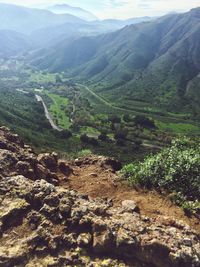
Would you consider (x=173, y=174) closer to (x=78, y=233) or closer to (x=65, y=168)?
(x=65, y=168)

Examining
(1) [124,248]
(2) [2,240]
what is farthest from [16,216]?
(1) [124,248]

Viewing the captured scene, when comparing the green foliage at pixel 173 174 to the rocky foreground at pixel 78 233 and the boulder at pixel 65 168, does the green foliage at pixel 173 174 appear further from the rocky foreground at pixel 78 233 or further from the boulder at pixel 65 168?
the rocky foreground at pixel 78 233

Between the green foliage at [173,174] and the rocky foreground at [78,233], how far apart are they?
650 centimetres

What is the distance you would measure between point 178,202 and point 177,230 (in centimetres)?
684

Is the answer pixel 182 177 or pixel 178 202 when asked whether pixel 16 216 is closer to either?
pixel 178 202

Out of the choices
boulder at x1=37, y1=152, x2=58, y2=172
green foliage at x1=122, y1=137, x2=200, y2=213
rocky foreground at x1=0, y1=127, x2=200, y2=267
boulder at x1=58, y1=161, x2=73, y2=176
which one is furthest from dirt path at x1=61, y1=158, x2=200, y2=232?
boulder at x1=37, y1=152, x2=58, y2=172

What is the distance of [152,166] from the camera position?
41.4 m

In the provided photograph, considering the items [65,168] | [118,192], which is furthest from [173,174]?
[65,168]

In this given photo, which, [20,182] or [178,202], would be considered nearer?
[20,182]

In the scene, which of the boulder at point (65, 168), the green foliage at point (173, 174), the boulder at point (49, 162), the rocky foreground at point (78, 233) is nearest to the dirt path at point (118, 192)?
the boulder at point (65, 168)

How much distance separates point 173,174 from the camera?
39406 millimetres

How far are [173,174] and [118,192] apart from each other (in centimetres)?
597

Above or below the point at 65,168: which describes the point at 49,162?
above

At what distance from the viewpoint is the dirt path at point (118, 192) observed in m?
33.4
